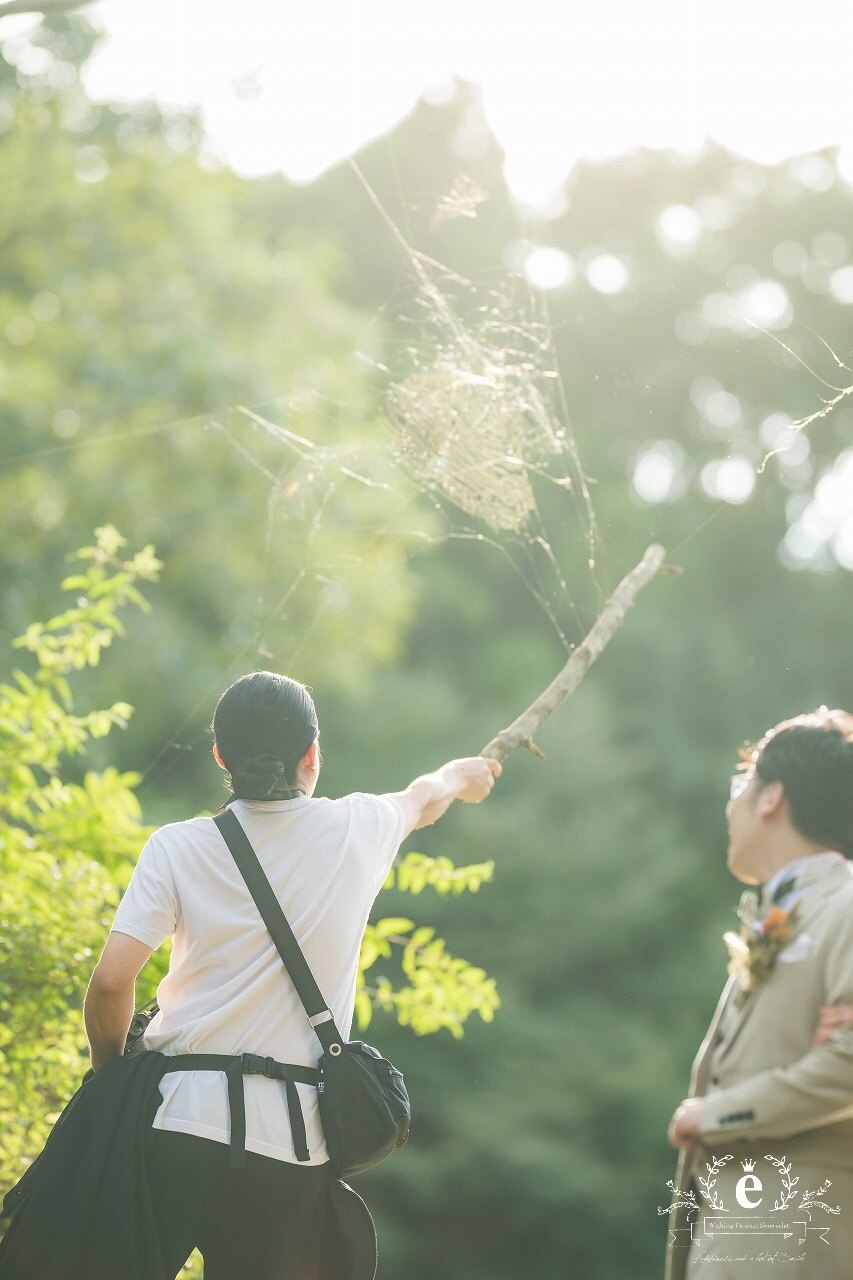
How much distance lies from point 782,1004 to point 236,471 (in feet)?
25.4

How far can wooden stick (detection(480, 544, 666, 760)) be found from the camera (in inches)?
105

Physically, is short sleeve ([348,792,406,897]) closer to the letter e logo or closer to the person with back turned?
the person with back turned

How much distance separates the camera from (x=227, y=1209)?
1.81 metres

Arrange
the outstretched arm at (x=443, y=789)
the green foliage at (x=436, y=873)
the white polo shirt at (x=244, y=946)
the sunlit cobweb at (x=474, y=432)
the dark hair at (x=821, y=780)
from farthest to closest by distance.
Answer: the sunlit cobweb at (x=474, y=432), the green foliage at (x=436, y=873), the outstretched arm at (x=443, y=789), the dark hair at (x=821, y=780), the white polo shirt at (x=244, y=946)

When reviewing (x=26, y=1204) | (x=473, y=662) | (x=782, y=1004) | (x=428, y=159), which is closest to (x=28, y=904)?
(x=26, y=1204)

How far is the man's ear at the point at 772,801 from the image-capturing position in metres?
1.98

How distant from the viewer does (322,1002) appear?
1873 mm

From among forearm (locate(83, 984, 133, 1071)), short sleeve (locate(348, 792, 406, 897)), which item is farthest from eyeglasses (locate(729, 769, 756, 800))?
forearm (locate(83, 984, 133, 1071))

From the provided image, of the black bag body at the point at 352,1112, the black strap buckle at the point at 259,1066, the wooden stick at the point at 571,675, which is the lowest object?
the black bag body at the point at 352,1112

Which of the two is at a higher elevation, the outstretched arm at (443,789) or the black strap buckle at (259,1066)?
the outstretched arm at (443,789)

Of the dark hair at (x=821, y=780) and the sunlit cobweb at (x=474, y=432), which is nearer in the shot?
the dark hair at (x=821, y=780)

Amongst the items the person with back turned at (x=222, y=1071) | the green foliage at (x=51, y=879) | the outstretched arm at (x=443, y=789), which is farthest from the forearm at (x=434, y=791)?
the green foliage at (x=51, y=879)

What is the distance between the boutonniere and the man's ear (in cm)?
15

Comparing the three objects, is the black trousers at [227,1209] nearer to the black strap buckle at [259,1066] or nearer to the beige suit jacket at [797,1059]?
the black strap buckle at [259,1066]
